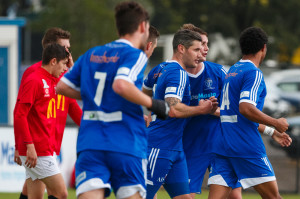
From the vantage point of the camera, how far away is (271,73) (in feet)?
86.7

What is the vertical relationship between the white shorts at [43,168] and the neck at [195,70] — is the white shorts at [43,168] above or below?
below

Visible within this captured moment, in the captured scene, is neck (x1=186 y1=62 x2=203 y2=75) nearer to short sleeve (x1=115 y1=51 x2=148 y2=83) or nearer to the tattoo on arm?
the tattoo on arm

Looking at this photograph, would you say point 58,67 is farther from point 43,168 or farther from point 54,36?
point 43,168

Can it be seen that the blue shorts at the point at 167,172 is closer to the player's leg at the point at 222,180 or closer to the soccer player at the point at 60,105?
the player's leg at the point at 222,180

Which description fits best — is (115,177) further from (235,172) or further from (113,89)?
(235,172)

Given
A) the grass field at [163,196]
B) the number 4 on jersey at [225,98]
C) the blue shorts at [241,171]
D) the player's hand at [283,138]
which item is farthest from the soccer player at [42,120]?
the grass field at [163,196]

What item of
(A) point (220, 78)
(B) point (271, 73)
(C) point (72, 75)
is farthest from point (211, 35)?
(C) point (72, 75)

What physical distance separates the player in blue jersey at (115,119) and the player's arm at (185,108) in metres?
1.14

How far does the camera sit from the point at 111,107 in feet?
17.3

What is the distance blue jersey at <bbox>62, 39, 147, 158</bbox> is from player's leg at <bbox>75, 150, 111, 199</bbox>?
0.08 meters

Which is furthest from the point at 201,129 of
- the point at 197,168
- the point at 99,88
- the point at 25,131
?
the point at 99,88

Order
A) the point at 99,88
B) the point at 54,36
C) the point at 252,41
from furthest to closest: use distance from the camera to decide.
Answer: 1. the point at 54,36
2. the point at 252,41
3. the point at 99,88

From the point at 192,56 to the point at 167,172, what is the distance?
1320 millimetres

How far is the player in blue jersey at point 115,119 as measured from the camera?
5215 millimetres
